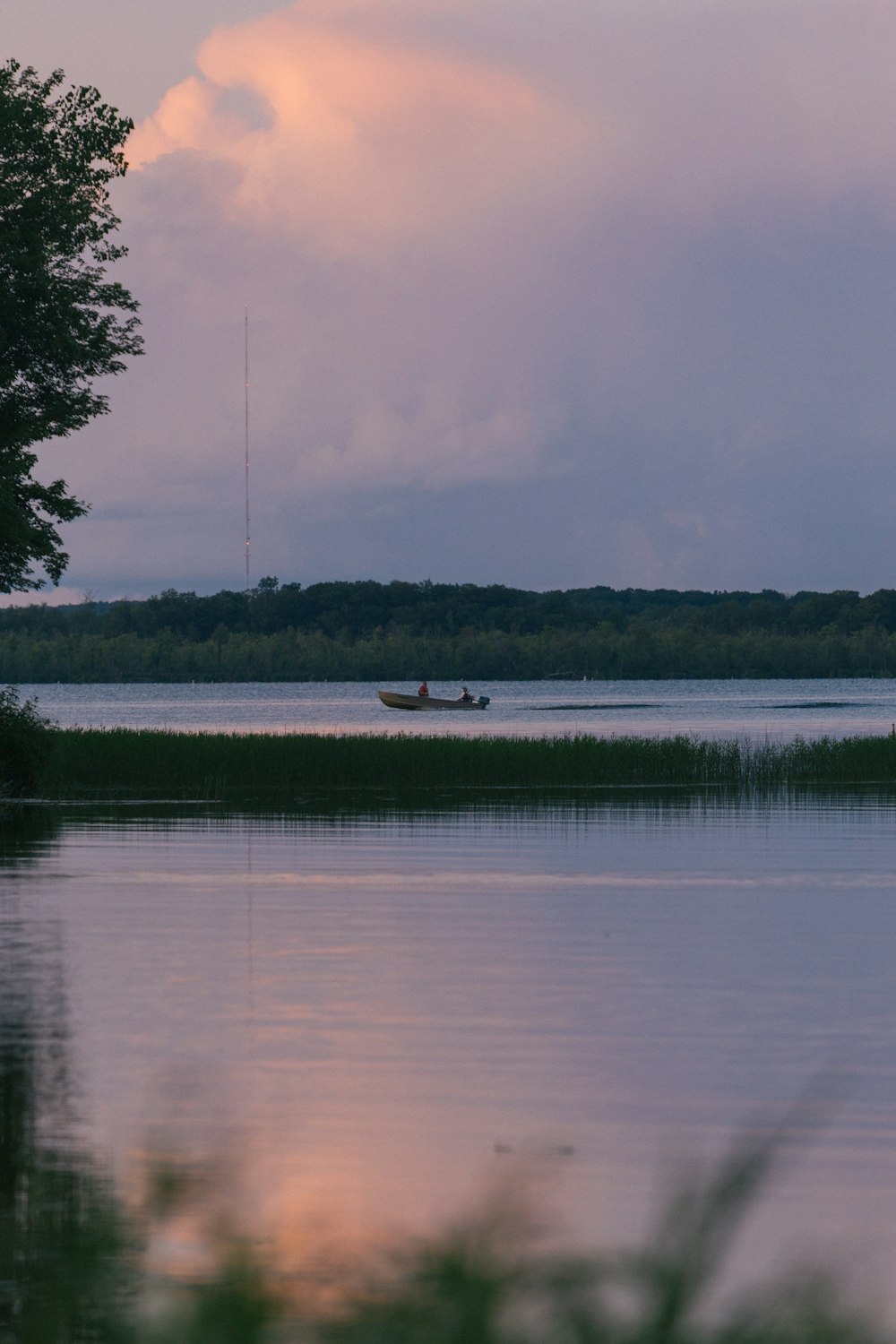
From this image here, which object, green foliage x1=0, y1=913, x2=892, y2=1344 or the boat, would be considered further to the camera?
the boat

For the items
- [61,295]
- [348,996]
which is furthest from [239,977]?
[61,295]

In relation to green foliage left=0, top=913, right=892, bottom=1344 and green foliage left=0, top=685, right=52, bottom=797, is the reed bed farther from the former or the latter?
green foliage left=0, top=913, right=892, bottom=1344

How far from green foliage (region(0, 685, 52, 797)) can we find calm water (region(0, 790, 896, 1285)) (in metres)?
14.1

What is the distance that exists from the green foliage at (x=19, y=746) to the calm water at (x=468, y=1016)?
14.1m

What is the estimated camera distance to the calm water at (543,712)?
97.1 metres

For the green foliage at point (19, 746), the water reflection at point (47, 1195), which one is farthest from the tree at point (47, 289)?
the water reflection at point (47, 1195)

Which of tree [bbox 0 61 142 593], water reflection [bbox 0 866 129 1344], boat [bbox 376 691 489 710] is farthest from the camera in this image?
boat [bbox 376 691 489 710]

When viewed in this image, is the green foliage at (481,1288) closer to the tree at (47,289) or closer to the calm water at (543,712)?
the tree at (47,289)

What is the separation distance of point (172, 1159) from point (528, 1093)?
24.7 feet

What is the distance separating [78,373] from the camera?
4022 centimetres

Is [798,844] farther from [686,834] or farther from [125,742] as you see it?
[125,742]

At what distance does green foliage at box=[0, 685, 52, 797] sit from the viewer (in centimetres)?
4312

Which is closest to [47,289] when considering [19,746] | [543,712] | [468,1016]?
[19,746]

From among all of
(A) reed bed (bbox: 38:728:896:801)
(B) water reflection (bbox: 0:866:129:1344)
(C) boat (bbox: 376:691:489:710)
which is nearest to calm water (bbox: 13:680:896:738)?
(C) boat (bbox: 376:691:489:710)
